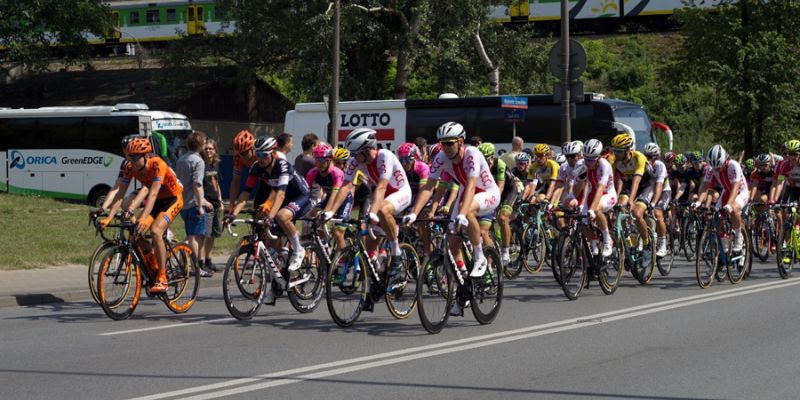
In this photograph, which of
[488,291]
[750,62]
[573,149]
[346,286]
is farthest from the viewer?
[750,62]

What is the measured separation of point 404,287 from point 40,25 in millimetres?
42365

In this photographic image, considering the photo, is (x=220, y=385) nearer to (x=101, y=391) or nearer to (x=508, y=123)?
(x=101, y=391)

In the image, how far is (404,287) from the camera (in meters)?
11.1

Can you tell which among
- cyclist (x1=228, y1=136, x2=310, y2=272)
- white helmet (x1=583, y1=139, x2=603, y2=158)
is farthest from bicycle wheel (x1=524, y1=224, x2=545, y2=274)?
cyclist (x1=228, y1=136, x2=310, y2=272)

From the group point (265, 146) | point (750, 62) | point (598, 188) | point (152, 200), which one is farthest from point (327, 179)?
point (750, 62)

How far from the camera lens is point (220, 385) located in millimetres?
8070

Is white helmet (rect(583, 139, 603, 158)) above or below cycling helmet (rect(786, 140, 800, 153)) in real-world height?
below

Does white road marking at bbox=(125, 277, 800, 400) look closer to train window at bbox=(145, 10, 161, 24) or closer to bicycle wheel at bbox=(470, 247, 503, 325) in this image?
bicycle wheel at bbox=(470, 247, 503, 325)

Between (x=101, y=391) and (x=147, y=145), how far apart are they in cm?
452

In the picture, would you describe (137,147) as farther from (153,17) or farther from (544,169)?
(153,17)

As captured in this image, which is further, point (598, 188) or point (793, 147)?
point (793, 147)

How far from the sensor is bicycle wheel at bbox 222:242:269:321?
11414 mm

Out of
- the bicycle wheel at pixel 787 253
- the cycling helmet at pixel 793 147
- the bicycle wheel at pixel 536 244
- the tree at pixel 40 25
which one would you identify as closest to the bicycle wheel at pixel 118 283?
the bicycle wheel at pixel 536 244

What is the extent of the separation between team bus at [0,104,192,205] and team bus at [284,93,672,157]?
183 inches
